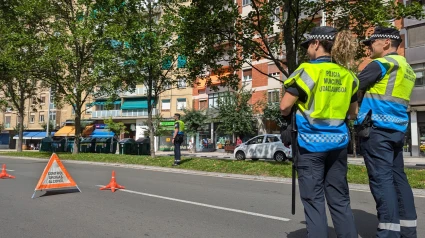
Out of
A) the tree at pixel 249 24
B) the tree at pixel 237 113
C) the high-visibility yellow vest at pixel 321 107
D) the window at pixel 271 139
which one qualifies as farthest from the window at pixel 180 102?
the high-visibility yellow vest at pixel 321 107

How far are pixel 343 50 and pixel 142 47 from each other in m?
14.4

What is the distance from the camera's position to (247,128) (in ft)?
124

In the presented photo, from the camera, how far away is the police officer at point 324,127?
2.81 m

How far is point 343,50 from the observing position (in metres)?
2.96

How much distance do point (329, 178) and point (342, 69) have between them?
929 millimetres

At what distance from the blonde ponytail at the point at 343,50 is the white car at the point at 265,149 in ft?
59.2

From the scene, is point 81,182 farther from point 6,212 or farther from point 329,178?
point 329,178

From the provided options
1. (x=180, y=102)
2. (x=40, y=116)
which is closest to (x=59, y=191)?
(x=180, y=102)

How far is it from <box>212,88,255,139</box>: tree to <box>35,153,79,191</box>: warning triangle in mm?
30665

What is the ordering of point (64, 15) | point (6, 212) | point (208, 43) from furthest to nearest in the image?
point (64, 15) → point (208, 43) → point (6, 212)

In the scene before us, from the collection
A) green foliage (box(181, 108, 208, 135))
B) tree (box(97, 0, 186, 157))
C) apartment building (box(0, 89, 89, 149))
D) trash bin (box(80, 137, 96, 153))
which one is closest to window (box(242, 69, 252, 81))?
green foliage (box(181, 108, 208, 135))

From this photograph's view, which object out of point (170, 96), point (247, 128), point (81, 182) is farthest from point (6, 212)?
point (170, 96)

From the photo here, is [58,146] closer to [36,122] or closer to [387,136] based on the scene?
[387,136]

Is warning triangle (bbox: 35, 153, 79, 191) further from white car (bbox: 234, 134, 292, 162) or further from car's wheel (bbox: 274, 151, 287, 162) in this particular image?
car's wheel (bbox: 274, 151, 287, 162)
